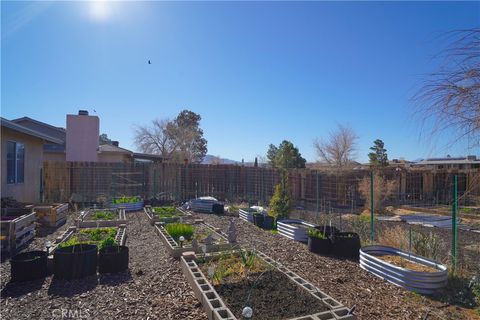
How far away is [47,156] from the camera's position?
18453 millimetres

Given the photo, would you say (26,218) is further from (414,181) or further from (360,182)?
(414,181)

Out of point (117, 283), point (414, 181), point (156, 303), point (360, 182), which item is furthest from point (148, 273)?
point (414, 181)

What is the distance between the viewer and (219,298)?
3.27 meters

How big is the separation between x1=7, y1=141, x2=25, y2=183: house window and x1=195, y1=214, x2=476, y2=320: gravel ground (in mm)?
7173

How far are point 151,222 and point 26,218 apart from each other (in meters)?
3.02

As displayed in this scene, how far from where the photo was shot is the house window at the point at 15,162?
8602 millimetres

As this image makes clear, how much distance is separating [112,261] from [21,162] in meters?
7.10

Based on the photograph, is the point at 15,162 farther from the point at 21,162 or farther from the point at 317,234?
the point at 317,234

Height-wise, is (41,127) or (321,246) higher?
(41,127)

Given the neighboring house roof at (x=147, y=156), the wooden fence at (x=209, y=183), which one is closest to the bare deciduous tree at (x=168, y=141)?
the neighboring house roof at (x=147, y=156)

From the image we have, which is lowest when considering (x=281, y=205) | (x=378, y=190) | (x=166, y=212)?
(x=166, y=212)

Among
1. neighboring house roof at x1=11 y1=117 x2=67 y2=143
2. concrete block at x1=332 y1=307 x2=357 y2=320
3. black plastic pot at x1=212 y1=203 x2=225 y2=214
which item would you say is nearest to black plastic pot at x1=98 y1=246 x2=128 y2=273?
concrete block at x1=332 y1=307 x2=357 y2=320

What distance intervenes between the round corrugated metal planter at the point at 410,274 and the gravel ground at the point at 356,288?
0.09 meters

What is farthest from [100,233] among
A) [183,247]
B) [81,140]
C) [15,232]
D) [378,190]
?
[81,140]
